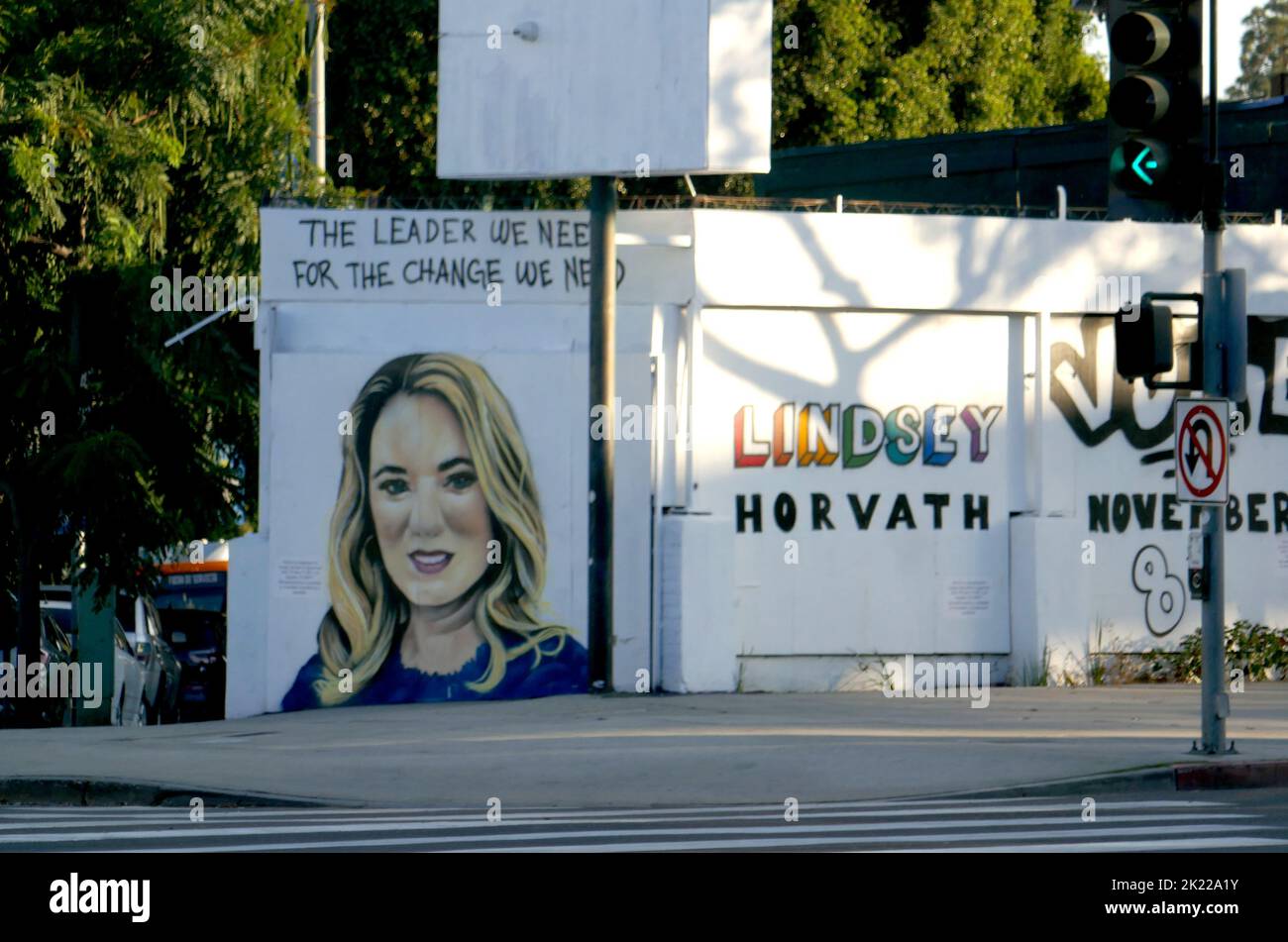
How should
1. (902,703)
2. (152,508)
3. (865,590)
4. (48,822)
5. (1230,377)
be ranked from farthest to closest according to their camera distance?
(152,508) → (865,590) → (902,703) → (1230,377) → (48,822)

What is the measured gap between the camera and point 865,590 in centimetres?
1925

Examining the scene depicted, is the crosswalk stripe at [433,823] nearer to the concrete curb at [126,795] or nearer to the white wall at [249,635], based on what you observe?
the concrete curb at [126,795]

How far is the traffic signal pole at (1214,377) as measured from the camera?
13336 millimetres

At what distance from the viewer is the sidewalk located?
41.9ft

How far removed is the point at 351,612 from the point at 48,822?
6.83 m

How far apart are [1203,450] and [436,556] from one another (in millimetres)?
7474

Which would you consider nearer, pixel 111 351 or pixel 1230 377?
pixel 1230 377

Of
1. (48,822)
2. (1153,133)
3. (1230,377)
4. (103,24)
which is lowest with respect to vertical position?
(48,822)

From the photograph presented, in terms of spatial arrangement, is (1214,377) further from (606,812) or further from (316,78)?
(316,78)

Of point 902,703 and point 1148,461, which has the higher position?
point 1148,461

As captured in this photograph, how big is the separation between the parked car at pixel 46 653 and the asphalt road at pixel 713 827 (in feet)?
29.6

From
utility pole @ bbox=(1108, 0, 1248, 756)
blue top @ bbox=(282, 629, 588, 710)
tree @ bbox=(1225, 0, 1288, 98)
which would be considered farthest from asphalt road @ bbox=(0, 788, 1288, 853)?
tree @ bbox=(1225, 0, 1288, 98)
